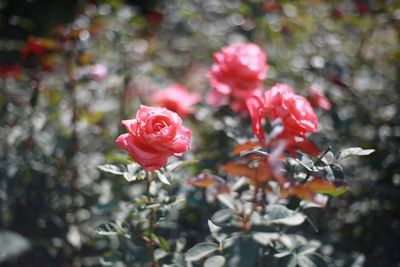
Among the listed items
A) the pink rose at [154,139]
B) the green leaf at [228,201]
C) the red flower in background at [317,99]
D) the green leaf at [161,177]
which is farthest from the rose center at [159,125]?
the red flower in background at [317,99]

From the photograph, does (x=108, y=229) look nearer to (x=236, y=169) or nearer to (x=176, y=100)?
(x=236, y=169)

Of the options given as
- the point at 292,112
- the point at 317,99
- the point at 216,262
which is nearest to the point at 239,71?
the point at 317,99

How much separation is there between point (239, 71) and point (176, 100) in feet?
1.49

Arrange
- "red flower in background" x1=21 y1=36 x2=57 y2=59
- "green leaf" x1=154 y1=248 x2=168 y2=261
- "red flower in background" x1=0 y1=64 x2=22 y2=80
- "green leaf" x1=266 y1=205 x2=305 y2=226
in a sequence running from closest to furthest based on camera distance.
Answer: "green leaf" x1=266 y1=205 x2=305 y2=226, "green leaf" x1=154 y1=248 x2=168 y2=261, "red flower in background" x1=21 y1=36 x2=57 y2=59, "red flower in background" x1=0 y1=64 x2=22 y2=80

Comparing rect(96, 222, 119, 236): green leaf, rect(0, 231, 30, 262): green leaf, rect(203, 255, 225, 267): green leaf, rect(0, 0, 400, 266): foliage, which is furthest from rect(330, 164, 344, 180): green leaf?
rect(0, 231, 30, 262): green leaf

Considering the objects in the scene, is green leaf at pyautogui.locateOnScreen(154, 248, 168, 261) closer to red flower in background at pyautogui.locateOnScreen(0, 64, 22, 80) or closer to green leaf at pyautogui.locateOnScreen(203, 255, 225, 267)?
green leaf at pyautogui.locateOnScreen(203, 255, 225, 267)

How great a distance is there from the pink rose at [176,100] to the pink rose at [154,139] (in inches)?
35.1

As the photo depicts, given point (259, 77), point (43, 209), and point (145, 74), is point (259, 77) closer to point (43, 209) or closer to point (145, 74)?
point (145, 74)

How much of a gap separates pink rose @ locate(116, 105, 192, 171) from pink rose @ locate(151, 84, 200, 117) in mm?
892

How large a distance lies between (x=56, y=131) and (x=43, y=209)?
36cm

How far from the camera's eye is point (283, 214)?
1.08 meters

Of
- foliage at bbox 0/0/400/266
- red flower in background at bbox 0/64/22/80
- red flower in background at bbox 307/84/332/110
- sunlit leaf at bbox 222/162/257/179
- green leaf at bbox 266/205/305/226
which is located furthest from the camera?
red flower in background at bbox 0/64/22/80

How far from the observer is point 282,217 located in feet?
3.54

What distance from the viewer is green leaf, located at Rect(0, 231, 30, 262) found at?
5.62ft
